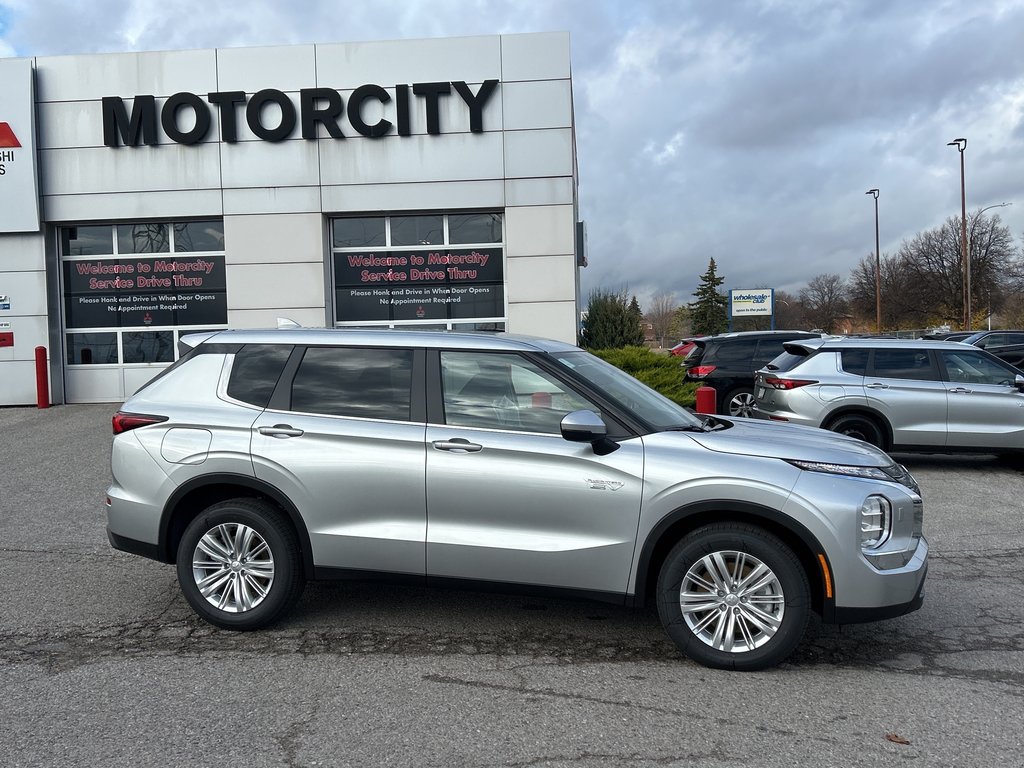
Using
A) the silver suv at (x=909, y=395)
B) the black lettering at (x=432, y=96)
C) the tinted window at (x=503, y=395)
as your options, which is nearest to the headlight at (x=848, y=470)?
the tinted window at (x=503, y=395)

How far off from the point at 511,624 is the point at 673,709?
1432mm

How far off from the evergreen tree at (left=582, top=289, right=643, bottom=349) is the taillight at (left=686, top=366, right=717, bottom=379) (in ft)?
9.57

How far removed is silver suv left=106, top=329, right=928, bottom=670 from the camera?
4363mm

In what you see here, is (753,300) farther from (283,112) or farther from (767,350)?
(283,112)

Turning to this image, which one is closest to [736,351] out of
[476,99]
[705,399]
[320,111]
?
[705,399]

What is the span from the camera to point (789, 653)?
4383 millimetres

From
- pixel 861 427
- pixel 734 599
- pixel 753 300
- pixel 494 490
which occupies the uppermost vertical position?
pixel 753 300

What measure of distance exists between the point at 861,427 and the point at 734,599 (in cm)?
706

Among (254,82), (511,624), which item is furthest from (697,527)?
(254,82)

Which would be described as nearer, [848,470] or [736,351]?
[848,470]

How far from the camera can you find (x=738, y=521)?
14.7ft

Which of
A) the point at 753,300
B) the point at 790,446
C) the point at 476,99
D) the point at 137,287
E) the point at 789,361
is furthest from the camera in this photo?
the point at 753,300

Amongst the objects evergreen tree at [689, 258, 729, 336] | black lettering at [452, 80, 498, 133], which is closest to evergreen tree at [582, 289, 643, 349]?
black lettering at [452, 80, 498, 133]

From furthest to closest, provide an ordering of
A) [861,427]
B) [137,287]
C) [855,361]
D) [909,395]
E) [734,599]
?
[137,287] < [855,361] < [861,427] < [909,395] < [734,599]
